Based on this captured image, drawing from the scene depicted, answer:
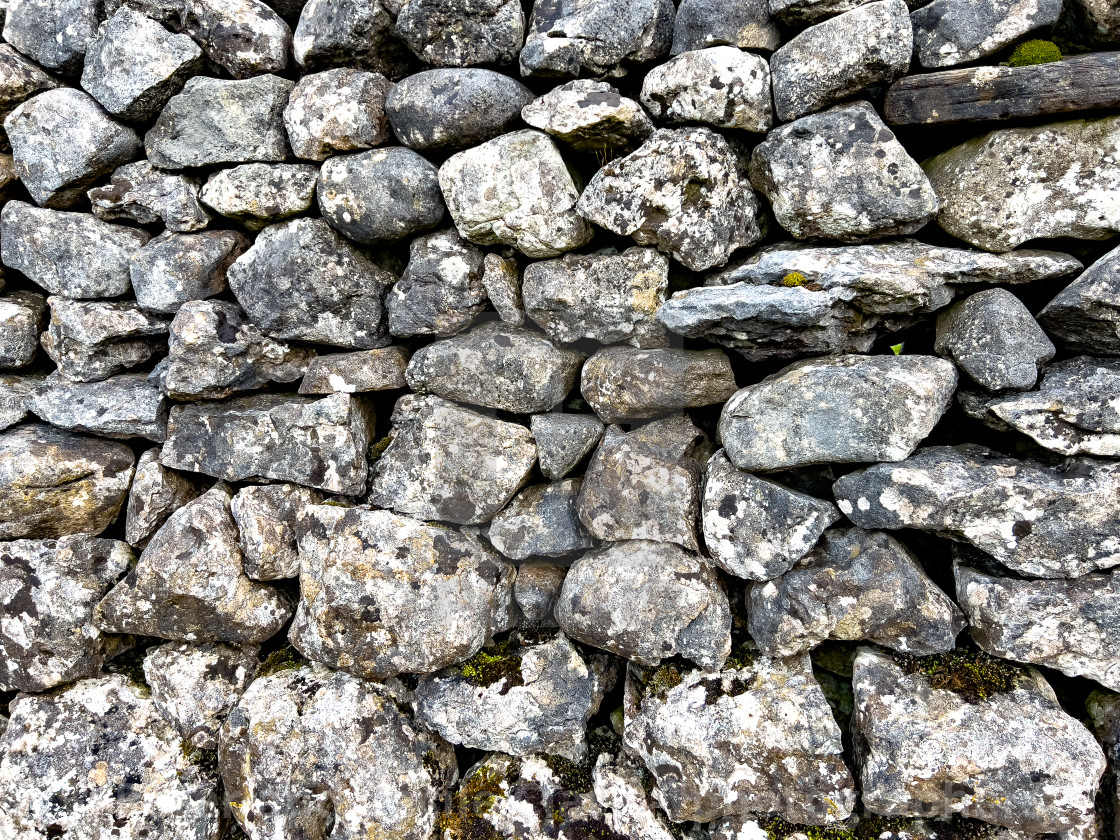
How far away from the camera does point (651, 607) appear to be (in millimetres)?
3303

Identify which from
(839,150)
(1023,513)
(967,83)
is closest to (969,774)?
(1023,513)

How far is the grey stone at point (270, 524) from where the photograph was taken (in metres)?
3.78

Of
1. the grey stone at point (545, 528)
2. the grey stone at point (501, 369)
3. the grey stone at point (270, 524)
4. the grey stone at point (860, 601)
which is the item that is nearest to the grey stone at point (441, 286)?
the grey stone at point (501, 369)

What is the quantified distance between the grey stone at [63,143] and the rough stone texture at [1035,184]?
5078 mm

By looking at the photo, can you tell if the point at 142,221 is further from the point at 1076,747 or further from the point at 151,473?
the point at 1076,747

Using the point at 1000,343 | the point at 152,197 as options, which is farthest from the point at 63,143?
the point at 1000,343

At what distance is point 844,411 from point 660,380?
93 cm

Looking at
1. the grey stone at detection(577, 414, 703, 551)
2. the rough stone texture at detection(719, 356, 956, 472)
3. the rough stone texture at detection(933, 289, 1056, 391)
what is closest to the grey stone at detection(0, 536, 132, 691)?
the grey stone at detection(577, 414, 703, 551)

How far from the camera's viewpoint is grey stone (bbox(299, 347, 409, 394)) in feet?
12.7

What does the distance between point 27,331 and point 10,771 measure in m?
2.88

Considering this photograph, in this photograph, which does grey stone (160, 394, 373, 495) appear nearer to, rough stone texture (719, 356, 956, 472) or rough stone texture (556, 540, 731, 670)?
rough stone texture (556, 540, 731, 670)

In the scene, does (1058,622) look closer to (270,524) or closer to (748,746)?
(748,746)

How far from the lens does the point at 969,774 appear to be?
112 inches

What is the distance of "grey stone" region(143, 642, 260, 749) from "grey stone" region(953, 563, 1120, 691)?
170 inches
